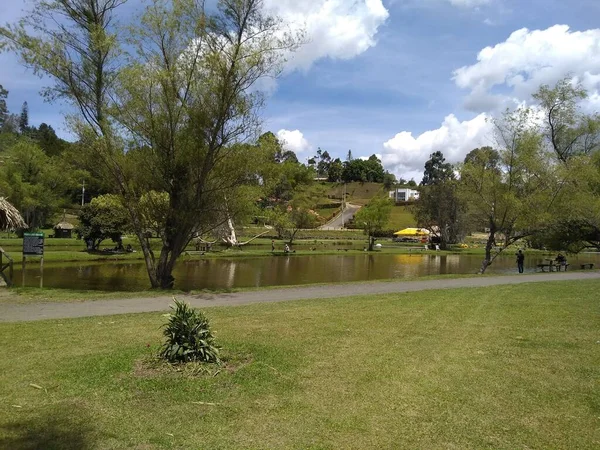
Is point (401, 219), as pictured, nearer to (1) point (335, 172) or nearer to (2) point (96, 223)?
(1) point (335, 172)

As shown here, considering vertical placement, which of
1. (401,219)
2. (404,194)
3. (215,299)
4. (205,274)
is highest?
(404,194)

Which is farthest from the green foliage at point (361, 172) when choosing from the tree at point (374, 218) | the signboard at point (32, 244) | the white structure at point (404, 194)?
the signboard at point (32, 244)

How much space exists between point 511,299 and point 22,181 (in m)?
53.4

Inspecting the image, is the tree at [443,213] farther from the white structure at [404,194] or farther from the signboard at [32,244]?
the white structure at [404,194]

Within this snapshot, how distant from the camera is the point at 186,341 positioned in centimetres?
652

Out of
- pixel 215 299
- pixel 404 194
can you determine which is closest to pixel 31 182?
pixel 215 299

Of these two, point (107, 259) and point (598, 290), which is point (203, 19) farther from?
point (107, 259)

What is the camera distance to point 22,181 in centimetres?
5281

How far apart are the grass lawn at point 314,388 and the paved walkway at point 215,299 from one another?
73.8 inches

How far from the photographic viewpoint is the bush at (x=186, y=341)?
21.2 feet

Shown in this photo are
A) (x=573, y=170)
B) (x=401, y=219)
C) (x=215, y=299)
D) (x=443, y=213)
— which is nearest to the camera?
(x=215, y=299)

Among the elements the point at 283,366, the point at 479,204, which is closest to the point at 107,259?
the point at 479,204

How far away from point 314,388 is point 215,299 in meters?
9.33

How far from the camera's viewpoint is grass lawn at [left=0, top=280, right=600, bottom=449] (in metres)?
4.62
